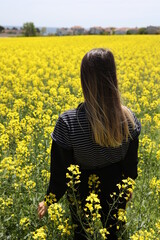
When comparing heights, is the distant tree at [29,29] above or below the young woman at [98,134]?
above

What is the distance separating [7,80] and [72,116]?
6685 millimetres

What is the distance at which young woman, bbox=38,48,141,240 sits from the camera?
185cm

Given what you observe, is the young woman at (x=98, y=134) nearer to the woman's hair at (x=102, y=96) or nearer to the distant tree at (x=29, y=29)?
the woman's hair at (x=102, y=96)

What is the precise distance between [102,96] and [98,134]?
0.82 feet

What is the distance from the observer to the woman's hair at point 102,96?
1.82 m

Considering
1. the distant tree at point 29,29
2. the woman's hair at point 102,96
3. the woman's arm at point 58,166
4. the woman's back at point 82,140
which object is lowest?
the woman's arm at point 58,166

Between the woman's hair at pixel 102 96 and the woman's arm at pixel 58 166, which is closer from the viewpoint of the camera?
the woman's hair at pixel 102 96

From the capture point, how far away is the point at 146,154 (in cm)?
353

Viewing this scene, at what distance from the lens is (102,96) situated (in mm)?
1869

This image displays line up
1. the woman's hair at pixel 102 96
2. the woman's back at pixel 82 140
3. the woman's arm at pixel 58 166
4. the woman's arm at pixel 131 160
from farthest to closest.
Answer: the woman's arm at pixel 131 160 → the woman's arm at pixel 58 166 → the woman's back at pixel 82 140 → the woman's hair at pixel 102 96

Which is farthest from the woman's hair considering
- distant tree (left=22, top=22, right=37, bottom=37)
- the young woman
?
distant tree (left=22, top=22, right=37, bottom=37)

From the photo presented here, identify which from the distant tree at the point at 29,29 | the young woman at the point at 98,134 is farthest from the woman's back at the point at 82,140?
the distant tree at the point at 29,29

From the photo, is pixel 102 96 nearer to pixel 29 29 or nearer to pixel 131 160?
pixel 131 160

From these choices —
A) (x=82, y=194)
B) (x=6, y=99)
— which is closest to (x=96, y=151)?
(x=82, y=194)
